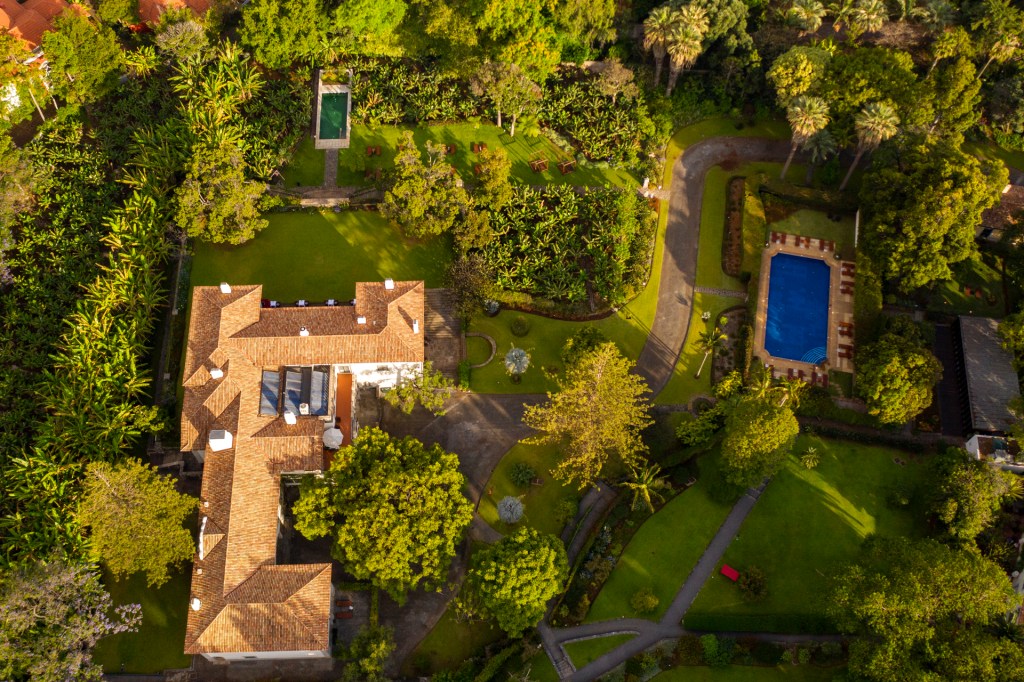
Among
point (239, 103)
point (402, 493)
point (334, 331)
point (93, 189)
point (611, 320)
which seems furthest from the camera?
point (239, 103)

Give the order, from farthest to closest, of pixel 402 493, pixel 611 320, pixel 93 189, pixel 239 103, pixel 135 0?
pixel 135 0 < pixel 239 103 < pixel 93 189 < pixel 611 320 < pixel 402 493

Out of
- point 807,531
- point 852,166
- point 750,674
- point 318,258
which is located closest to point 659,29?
point 852,166

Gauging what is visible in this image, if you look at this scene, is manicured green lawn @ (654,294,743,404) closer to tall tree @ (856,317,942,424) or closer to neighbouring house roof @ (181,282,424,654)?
tall tree @ (856,317,942,424)

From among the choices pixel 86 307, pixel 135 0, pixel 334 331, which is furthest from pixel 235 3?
pixel 334 331

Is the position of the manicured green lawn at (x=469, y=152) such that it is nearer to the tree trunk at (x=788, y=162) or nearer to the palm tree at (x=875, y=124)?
the tree trunk at (x=788, y=162)

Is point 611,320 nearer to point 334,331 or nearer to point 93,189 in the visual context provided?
point 334,331

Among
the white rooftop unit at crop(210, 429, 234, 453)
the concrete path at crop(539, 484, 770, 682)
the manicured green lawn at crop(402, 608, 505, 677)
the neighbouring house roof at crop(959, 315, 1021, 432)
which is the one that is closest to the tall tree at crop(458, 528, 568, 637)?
the manicured green lawn at crop(402, 608, 505, 677)
